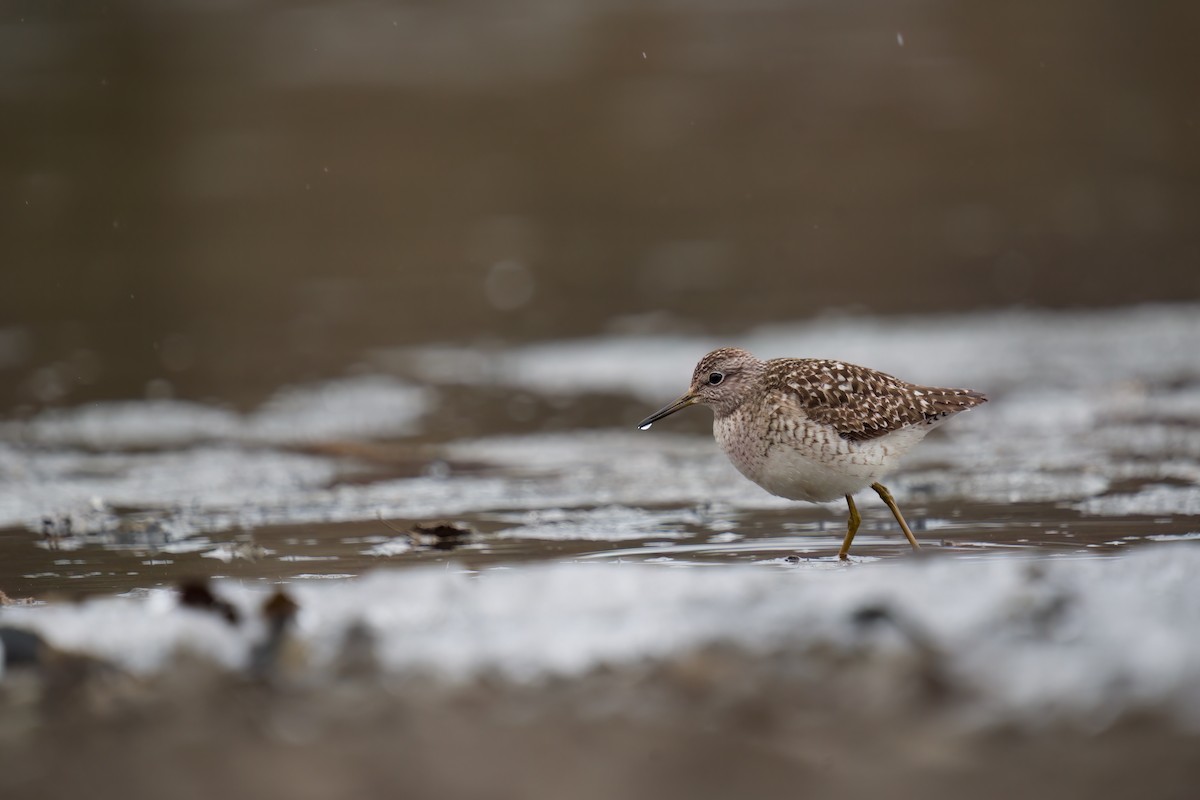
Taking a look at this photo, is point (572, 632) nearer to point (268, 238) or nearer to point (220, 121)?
point (268, 238)

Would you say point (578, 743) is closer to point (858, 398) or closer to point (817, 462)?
point (817, 462)

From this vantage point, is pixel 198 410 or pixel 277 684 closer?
pixel 277 684

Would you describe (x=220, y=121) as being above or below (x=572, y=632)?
above

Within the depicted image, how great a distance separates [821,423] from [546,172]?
11094mm

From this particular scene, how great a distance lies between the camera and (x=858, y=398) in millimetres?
6129

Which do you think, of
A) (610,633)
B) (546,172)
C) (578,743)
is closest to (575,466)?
(610,633)

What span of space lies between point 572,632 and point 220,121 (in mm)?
16159

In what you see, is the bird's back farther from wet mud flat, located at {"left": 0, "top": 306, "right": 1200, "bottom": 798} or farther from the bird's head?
wet mud flat, located at {"left": 0, "top": 306, "right": 1200, "bottom": 798}

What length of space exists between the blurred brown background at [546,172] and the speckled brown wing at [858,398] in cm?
504

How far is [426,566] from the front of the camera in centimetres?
543

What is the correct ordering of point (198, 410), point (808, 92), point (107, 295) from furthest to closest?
point (808, 92)
point (107, 295)
point (198, 410)

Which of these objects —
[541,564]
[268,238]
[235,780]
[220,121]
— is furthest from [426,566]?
[220,121]

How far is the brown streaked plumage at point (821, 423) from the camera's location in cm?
592

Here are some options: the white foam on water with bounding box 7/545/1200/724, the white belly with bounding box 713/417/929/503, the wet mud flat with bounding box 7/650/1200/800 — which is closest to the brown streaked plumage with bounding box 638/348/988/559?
the white belly with bounding box 713/417/929/503
